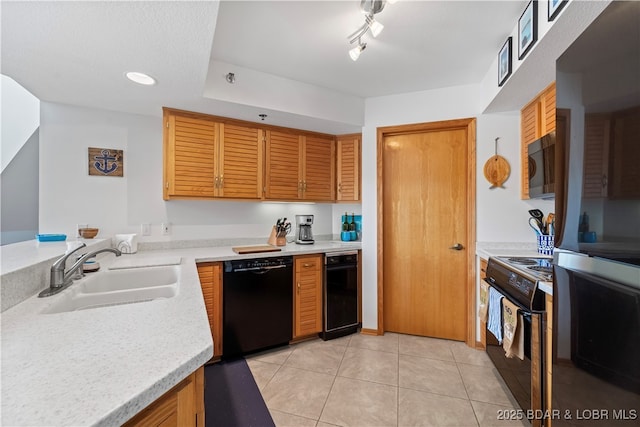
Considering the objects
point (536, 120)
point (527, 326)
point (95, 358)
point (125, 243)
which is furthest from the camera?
point (125, 243)

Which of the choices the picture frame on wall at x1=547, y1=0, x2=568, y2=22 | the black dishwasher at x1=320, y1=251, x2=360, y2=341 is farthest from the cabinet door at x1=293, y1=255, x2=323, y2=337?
the picture frame on wall at x1=547, y1=0, x2=568, y2=22

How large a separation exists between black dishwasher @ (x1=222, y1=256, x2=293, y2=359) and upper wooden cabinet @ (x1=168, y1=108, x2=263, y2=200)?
73 cm

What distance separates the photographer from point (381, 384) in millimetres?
1944

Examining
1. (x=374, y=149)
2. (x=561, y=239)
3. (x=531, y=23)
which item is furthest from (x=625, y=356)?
Answer: (x=374, y=149)

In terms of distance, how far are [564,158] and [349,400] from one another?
70.3 inches

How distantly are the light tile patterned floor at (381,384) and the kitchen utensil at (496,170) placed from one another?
1.55 m

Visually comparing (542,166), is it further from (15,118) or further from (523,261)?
(15,118)

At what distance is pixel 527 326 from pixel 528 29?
166 centimetres

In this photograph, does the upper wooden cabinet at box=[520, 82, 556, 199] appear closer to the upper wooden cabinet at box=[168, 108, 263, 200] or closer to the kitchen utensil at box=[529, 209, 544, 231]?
the kitchen utensil at box=[529, 209, 544, 231]

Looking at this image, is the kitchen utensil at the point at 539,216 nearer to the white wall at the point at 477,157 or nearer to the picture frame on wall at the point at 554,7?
the white wall at the point at 477,157

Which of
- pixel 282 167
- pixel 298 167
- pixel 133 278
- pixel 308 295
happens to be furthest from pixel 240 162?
pixel 308 295

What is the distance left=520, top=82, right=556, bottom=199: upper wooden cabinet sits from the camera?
1.85 meters

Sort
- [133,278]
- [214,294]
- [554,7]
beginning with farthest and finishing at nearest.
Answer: [214,294] → [133,278] → [554,7]

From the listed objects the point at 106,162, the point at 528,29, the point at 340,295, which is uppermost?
the point at 528,29
